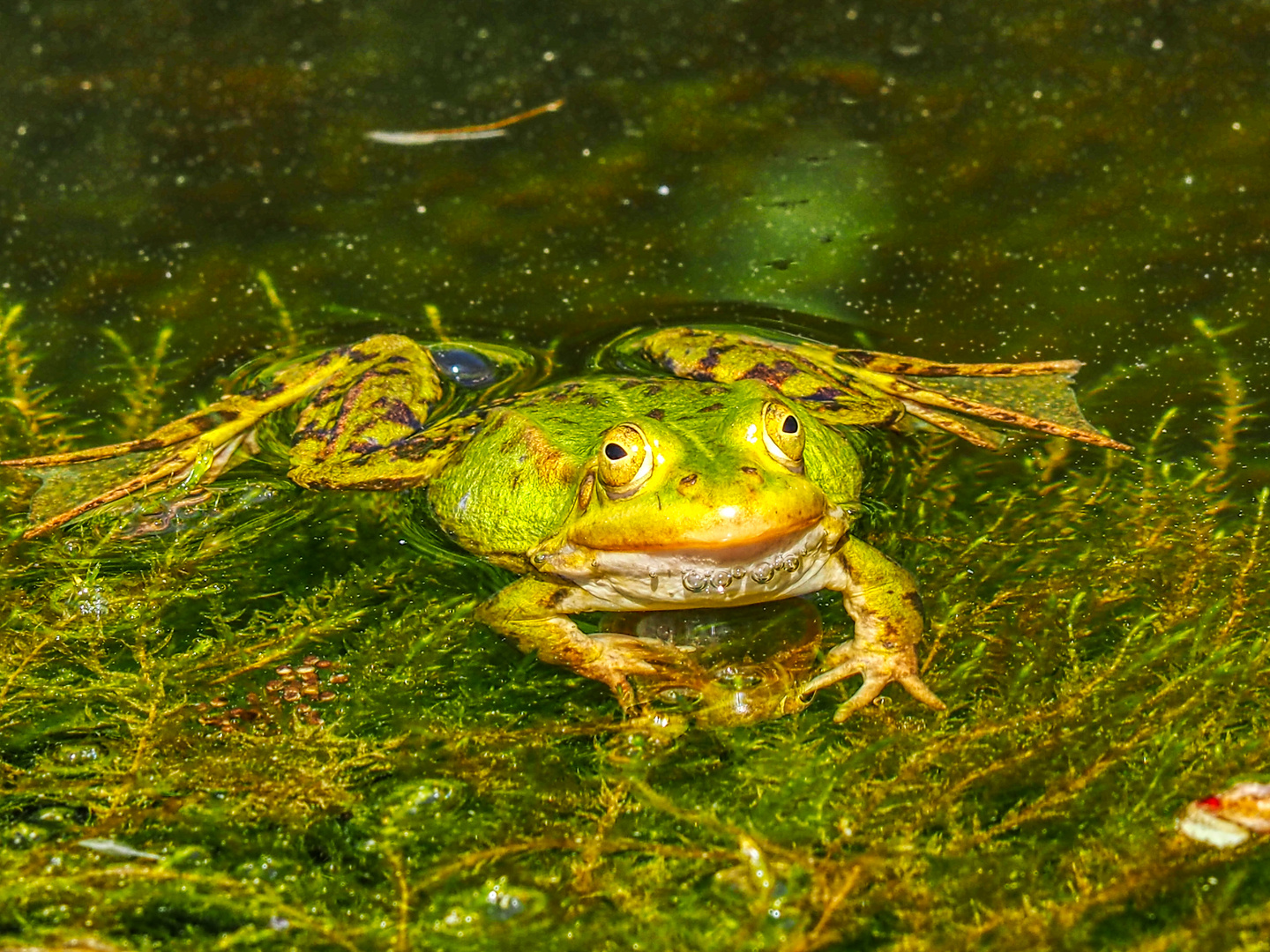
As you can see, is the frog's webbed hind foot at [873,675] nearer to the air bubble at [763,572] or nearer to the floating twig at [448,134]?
the air bubble at [763,572]

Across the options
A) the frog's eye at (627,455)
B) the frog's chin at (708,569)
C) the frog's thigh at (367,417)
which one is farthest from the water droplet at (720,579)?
the frog's thigh at (367,417)

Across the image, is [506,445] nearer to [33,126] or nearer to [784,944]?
[784,944]

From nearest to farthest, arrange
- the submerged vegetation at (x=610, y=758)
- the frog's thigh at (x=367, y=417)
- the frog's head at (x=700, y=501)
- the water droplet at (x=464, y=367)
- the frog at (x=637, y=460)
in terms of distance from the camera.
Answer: the submerged vegetation at (x=610, y=758), the frog's head at (x=700, y=501), the frog at (x=637, y=460), the frog's thigh at (x=367, y=417), the water droplet at (x=464, y=367)

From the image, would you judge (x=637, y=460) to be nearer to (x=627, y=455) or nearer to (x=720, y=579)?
(x=627, y=455)

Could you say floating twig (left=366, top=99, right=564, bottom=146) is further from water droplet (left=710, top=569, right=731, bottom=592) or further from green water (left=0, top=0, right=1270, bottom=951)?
water droplet (left=710, top=569, right=731, bottom=592)

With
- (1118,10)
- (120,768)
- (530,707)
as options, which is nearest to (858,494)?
(530,707)

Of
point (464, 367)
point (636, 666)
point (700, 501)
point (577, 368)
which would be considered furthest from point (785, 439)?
point (464, 367)

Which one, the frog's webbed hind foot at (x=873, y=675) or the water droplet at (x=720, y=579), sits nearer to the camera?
the frog's webbed hind foot at (x=873, y=675)
